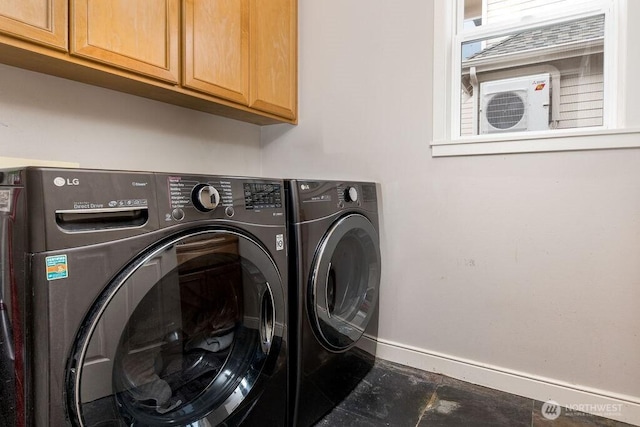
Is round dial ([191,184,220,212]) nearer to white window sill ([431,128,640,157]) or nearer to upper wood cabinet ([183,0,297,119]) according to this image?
upper wood cabinet ([183,0,297,119])

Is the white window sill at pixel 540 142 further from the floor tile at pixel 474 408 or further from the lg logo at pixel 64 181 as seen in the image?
the lg logo at pixel 64 181

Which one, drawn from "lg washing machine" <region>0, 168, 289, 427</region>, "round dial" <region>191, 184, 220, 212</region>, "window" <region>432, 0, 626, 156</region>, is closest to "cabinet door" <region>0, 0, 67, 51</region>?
"lg washing machine" <region>0, 168, 289, 427</region>

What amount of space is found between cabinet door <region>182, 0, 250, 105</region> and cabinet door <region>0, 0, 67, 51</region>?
44 centimetres

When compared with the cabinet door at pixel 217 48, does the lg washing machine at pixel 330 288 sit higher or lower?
lower

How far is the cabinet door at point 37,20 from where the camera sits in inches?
40.5

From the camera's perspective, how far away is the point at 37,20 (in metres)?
1.09

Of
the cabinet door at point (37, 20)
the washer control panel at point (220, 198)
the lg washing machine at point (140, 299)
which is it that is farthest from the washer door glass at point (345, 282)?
the cabinet door at point (37, 20)

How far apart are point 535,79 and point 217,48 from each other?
4.68 feet

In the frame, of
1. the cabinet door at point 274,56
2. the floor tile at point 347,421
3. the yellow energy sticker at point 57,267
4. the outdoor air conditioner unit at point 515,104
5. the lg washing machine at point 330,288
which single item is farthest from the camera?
the cabinet door at point 274,56

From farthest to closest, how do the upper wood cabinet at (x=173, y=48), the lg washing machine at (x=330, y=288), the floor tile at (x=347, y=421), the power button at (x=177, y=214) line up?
the floor tile at (x=347, y=421)
the lg washing machine at (x=330, y=288)
the upper wood cabinet at (x=173, y=48)
the power button at (x=177, y=214)

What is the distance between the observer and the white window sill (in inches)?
53.7

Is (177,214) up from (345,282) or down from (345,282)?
up

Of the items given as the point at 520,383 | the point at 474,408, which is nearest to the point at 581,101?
the point at 520,383

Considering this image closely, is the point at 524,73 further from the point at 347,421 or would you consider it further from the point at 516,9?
the point at 347,421
